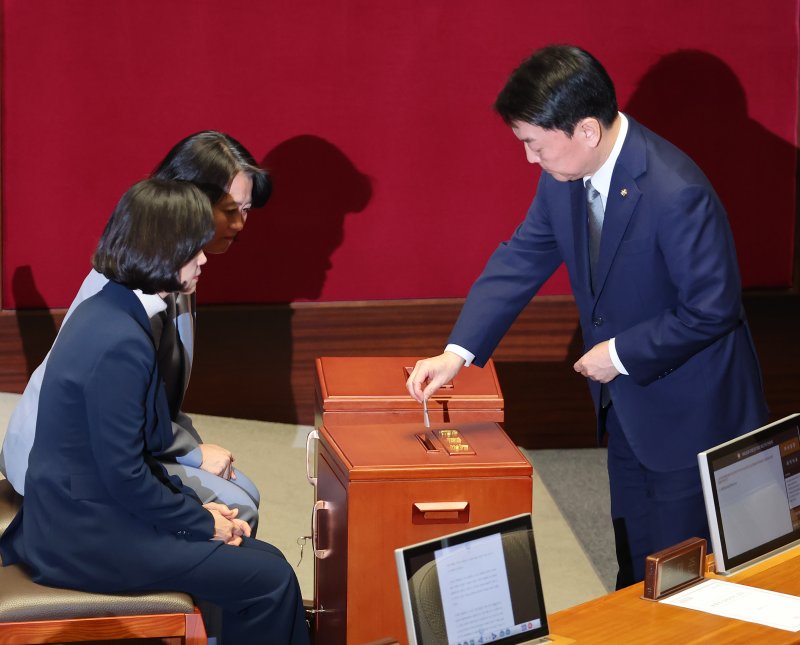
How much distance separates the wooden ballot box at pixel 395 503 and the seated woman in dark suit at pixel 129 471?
15 centimetres

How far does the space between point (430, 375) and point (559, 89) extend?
2.35ft

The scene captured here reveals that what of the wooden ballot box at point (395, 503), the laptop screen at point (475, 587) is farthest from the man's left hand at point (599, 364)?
the laptop screen at point (475, 587)

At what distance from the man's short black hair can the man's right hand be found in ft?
1.95

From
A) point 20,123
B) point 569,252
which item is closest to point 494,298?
point 569,252

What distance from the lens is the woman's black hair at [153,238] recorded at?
2.56 metres

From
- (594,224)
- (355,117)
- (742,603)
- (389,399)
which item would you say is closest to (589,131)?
(594,224)

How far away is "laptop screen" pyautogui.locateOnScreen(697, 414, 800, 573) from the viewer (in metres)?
2.38

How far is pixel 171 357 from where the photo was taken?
10.2 ft

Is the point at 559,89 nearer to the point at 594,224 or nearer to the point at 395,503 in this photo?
the point at 594,224

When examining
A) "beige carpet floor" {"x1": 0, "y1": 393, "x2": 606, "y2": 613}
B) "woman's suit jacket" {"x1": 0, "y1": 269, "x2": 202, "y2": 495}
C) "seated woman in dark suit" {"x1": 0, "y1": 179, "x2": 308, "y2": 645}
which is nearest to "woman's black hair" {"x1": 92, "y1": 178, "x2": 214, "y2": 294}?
"seated woman in dark suit" {"x1": 0, "y1": 179, "x2": 308, "y2": 645}

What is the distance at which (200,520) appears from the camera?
258 centimetres

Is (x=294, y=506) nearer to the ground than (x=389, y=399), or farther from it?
nearer to the ground

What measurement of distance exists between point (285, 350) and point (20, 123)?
1.35m

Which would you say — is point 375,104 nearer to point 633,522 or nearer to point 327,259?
point 327,259
